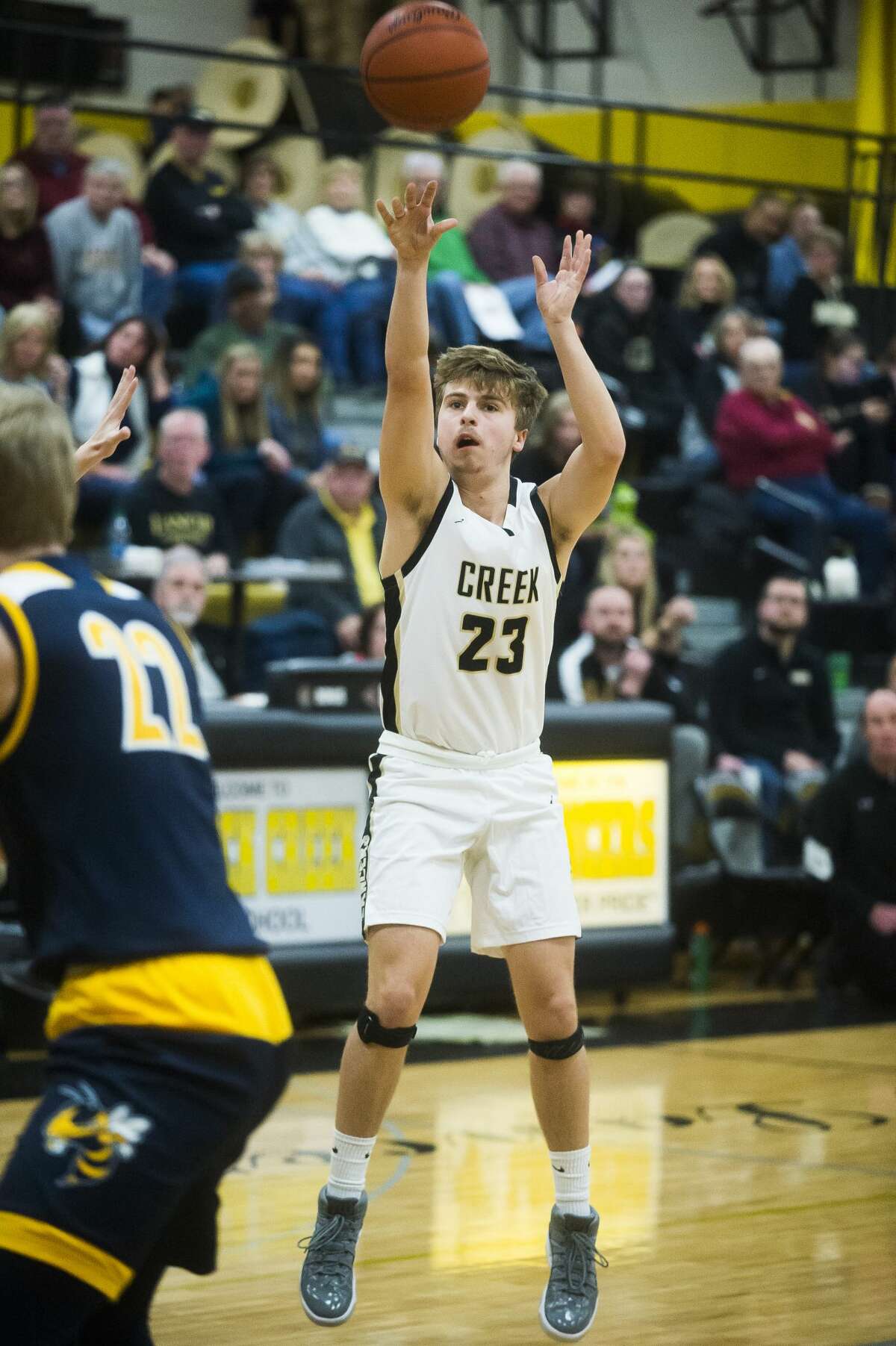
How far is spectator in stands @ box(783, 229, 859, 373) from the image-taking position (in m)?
14.2

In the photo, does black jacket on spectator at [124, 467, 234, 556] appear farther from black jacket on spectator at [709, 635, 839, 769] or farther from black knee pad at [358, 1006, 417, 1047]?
black knee pad at [358, 1006, 417, 1047]

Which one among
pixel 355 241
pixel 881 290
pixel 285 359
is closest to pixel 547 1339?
pixel 285 359

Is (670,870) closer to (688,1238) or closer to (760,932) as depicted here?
(760,932)

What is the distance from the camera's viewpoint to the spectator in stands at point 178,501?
939 cm

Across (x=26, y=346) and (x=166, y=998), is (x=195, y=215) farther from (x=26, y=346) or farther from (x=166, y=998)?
(x=166, y=998)

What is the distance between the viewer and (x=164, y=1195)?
261 cm

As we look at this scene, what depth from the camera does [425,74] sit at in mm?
5547

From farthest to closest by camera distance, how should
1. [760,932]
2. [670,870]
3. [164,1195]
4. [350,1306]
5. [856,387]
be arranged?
1. [856,387]
2. [760,932]
3. [670,870]
4. [350,1306]
5. [164,1195]

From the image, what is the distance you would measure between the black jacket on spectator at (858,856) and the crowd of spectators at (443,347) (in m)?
0.03

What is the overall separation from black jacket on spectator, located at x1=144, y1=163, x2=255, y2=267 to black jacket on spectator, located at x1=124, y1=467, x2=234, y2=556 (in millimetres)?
2911

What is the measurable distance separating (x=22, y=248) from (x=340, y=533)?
253 cm

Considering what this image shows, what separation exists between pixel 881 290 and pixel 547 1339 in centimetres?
1212

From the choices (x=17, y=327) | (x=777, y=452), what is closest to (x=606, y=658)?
(x=17, y=327)

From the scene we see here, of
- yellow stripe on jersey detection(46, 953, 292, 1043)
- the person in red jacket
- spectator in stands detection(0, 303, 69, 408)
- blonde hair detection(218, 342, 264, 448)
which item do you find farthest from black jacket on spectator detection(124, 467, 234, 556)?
yellow stripe on jersey detection(46, 953, 292, 1043)
